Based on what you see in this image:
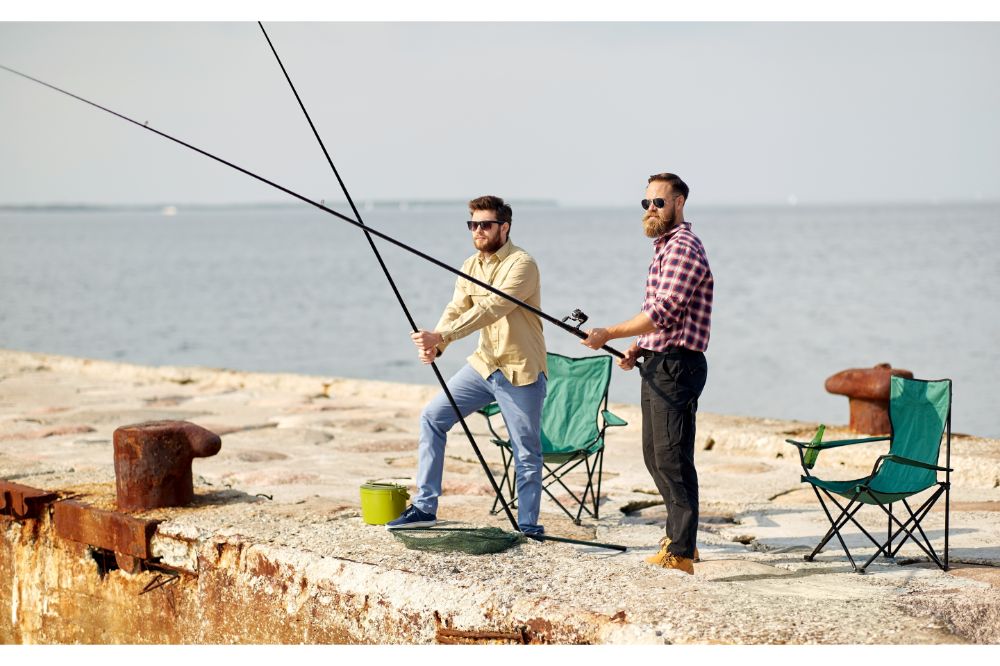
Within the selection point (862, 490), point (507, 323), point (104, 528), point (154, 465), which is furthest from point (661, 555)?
point (104, 528)

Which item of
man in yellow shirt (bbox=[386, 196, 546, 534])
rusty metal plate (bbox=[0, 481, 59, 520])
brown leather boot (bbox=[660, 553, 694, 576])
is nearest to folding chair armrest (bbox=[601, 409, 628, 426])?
man in yellow shirt (bbox=[386, 196, 546, 534])

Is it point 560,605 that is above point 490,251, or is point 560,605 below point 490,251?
below

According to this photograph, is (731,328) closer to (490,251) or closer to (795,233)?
(490,251)

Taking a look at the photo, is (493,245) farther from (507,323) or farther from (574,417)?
(574,417)

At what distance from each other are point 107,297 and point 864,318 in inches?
1075

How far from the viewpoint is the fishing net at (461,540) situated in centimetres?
509

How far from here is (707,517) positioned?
6492 mm

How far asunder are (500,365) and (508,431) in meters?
0.30

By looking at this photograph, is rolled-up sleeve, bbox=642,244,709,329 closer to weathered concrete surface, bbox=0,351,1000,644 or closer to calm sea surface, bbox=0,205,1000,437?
weathered concrete surface, bbox=0,351,1000,644

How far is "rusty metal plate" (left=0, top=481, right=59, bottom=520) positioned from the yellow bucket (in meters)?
1.69

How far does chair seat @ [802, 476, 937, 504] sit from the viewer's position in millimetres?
5352

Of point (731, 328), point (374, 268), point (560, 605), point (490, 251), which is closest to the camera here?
point (560, 605)

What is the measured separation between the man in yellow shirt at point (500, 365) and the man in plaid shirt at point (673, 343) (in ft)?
1.57

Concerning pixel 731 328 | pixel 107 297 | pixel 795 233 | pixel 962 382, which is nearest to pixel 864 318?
pixel 731 328
